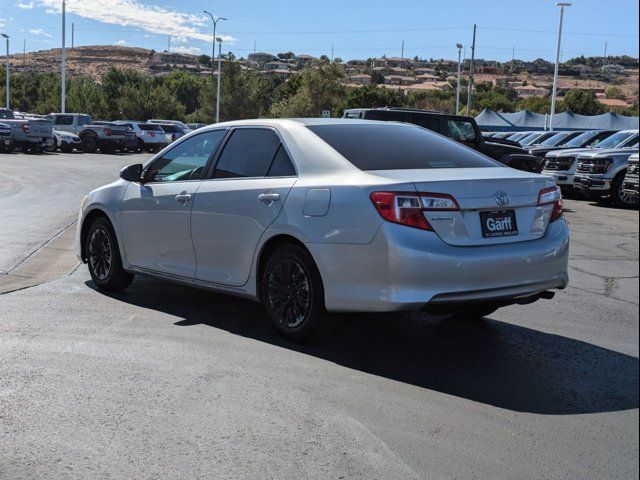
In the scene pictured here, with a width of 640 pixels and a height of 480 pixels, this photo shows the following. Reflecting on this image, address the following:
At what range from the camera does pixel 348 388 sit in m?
4.95

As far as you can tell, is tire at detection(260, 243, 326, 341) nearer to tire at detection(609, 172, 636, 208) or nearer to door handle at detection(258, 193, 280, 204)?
door handle at detection(258, 193, 280, 204)

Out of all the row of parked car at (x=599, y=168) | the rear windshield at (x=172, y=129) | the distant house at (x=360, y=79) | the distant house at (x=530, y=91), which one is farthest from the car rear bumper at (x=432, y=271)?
the distant house at (x=360, y=79)

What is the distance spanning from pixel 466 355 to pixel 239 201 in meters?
2.15

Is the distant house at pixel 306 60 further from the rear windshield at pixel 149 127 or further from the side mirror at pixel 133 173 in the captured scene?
the side mirror at pixel 133 173

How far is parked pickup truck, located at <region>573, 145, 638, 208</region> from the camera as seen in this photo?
1770cm

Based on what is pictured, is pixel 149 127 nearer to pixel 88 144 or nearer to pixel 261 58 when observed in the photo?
pixel 88 144

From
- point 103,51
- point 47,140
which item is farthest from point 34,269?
point 47,140

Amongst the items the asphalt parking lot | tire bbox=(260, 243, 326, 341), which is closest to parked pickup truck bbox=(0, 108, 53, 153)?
the asphalt parking lot

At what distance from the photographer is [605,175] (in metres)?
17.9

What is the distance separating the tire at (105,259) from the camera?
7.75 meters

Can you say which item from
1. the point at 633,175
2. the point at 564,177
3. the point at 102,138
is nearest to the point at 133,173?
the point at 633,175

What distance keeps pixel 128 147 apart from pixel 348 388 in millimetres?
41247

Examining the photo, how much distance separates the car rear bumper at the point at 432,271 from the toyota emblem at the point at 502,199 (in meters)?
0.28

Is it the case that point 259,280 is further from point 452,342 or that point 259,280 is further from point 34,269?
point 34,269
